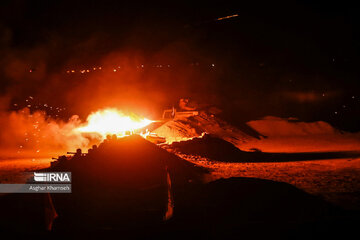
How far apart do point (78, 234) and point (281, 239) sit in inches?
149

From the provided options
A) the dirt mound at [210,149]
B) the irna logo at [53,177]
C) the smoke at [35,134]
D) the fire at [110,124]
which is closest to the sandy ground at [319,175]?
the dirt mound at [210,149]

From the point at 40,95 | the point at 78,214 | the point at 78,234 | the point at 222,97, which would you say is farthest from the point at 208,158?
the point at 222,97

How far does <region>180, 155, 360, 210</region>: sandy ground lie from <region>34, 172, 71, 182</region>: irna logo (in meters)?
5.05

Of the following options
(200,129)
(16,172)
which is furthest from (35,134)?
(200,129)

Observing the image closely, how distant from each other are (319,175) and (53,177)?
30.7 ft

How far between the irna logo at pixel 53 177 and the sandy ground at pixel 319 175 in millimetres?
5054

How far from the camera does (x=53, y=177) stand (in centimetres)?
961

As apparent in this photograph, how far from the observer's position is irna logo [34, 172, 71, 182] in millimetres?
9336

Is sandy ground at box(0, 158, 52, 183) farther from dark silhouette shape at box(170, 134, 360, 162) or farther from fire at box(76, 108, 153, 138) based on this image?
dark silhouette shape at box(170, 134, 360, 162)

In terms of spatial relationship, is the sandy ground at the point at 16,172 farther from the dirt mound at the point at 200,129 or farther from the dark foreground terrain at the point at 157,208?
the dirt mound at the point at 200,129

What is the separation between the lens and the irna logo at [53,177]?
30.6ft

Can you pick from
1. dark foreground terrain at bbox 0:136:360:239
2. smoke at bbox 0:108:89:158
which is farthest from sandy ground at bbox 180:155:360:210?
smoke at bbox 0:108:89:158

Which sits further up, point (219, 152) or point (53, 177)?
point (219, 152)

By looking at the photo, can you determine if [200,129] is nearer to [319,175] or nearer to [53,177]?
[319,175]
